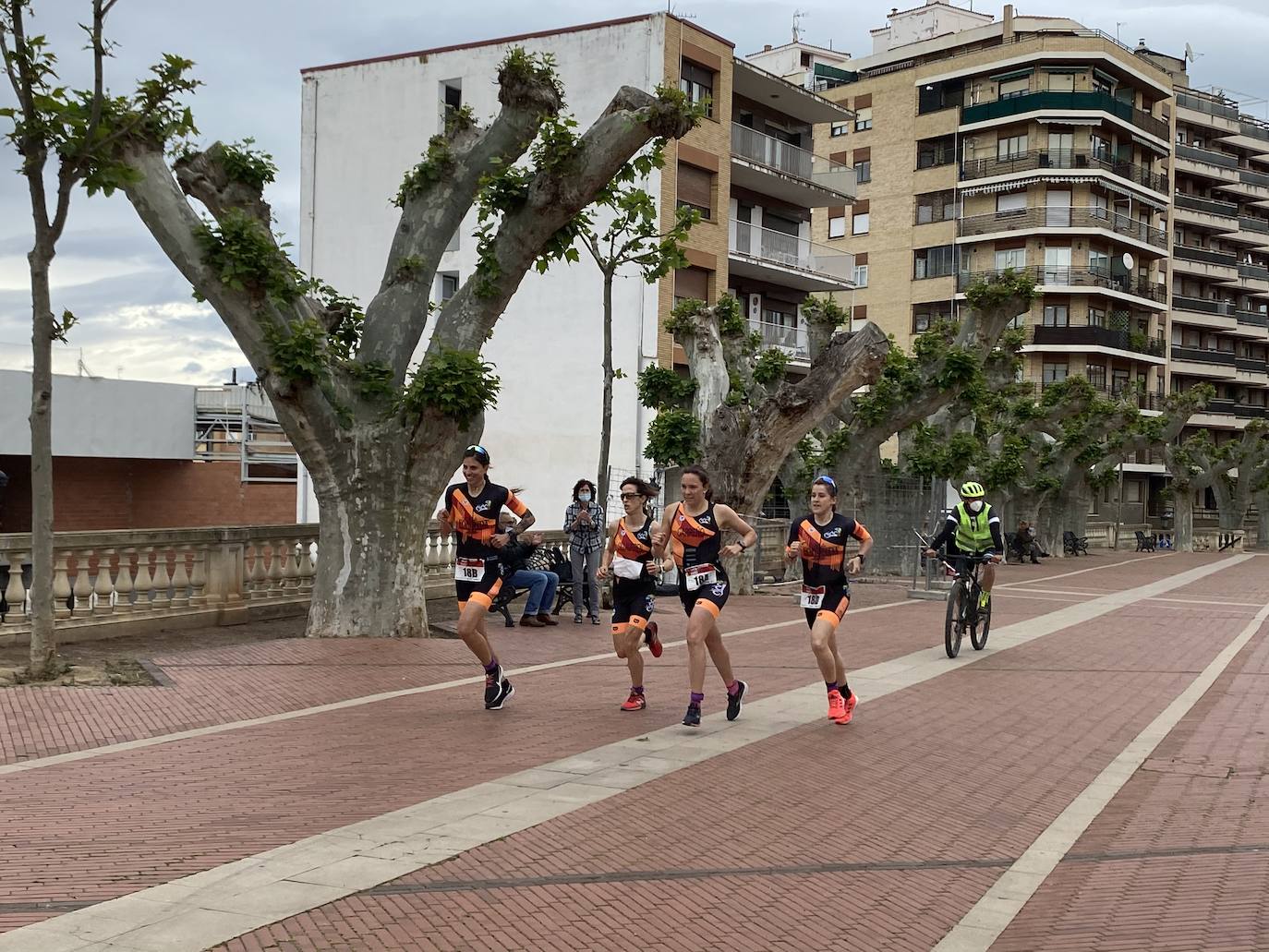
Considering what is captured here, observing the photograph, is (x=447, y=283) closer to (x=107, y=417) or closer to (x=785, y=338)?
(x=785, y=338)

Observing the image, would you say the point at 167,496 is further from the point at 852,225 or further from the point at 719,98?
the point at 852,225

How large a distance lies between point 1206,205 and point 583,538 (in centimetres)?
7194

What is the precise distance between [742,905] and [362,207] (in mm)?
37260

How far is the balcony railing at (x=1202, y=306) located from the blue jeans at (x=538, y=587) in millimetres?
68637

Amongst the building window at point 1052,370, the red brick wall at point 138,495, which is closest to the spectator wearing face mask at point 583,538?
the red brick wall at point 138,495

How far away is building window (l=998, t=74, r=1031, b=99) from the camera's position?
66.2 metres

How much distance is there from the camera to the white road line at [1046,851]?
17.3 feet

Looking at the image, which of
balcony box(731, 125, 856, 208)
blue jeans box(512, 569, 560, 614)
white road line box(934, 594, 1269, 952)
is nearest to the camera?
white road line box(934, 594, 1269, 952)

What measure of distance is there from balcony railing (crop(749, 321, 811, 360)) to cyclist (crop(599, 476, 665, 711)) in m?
31.8

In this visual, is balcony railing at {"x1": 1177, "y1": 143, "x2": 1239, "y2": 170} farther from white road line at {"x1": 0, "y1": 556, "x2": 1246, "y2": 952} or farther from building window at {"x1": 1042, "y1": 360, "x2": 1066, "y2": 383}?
white road line at {"x1": 0, "y1": 556, "x2": 1246, "y2": 952}

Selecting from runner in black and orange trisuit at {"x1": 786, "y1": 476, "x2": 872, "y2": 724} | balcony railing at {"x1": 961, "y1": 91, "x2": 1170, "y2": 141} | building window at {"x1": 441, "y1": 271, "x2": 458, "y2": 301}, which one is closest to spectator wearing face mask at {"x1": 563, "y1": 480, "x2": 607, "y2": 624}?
runner in black and orange trisuit at {"x1": 786, "y1": 476, "x2": 872, "y2": 724}

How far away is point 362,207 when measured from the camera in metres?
40.4

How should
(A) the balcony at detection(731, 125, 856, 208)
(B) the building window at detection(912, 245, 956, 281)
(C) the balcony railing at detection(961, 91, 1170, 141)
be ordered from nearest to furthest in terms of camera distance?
(A) the balcony at detection(731, 125, 856, 208) → (C) the balcony railing at detection(961, 91, 1170, 141) → (B) the building window at detection(912, 245, 956, 281)

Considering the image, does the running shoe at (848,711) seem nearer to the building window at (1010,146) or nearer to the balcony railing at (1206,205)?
the building window at (1010,146)
